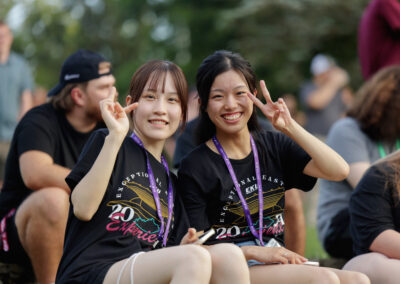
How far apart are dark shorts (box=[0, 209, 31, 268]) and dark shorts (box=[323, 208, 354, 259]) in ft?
6.88

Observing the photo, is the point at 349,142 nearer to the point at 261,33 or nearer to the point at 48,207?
the point at 48,207

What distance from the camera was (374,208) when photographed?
3.74m

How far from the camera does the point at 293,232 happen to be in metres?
4.24

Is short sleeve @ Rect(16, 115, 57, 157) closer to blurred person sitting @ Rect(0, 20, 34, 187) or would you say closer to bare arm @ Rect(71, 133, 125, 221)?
bare arm @ Rect(71, 133, 125, 221)

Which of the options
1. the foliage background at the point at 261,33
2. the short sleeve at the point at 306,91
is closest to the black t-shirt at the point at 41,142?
the short sleeve at the point at 306,91

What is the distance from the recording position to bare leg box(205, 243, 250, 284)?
2.71 metres

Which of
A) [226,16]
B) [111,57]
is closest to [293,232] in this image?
[226,16]

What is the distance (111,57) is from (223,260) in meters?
28.7

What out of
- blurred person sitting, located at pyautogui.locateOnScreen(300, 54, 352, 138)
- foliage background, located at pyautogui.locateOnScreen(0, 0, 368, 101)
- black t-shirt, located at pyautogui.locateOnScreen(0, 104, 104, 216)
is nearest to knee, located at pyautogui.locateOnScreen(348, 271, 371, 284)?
black t-shirt, located at pyautogui.locateOnScreen(0, 104, 104, 216)

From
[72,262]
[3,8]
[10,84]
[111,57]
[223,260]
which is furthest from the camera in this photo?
[111,57]

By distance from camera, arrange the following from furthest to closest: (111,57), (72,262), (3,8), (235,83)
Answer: (111,57) → (3,8) → (235,83) → (72,262)

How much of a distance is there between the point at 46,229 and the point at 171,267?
145 cm

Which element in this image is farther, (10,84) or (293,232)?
(10,84)

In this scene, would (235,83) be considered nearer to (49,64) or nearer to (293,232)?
(293,232)
